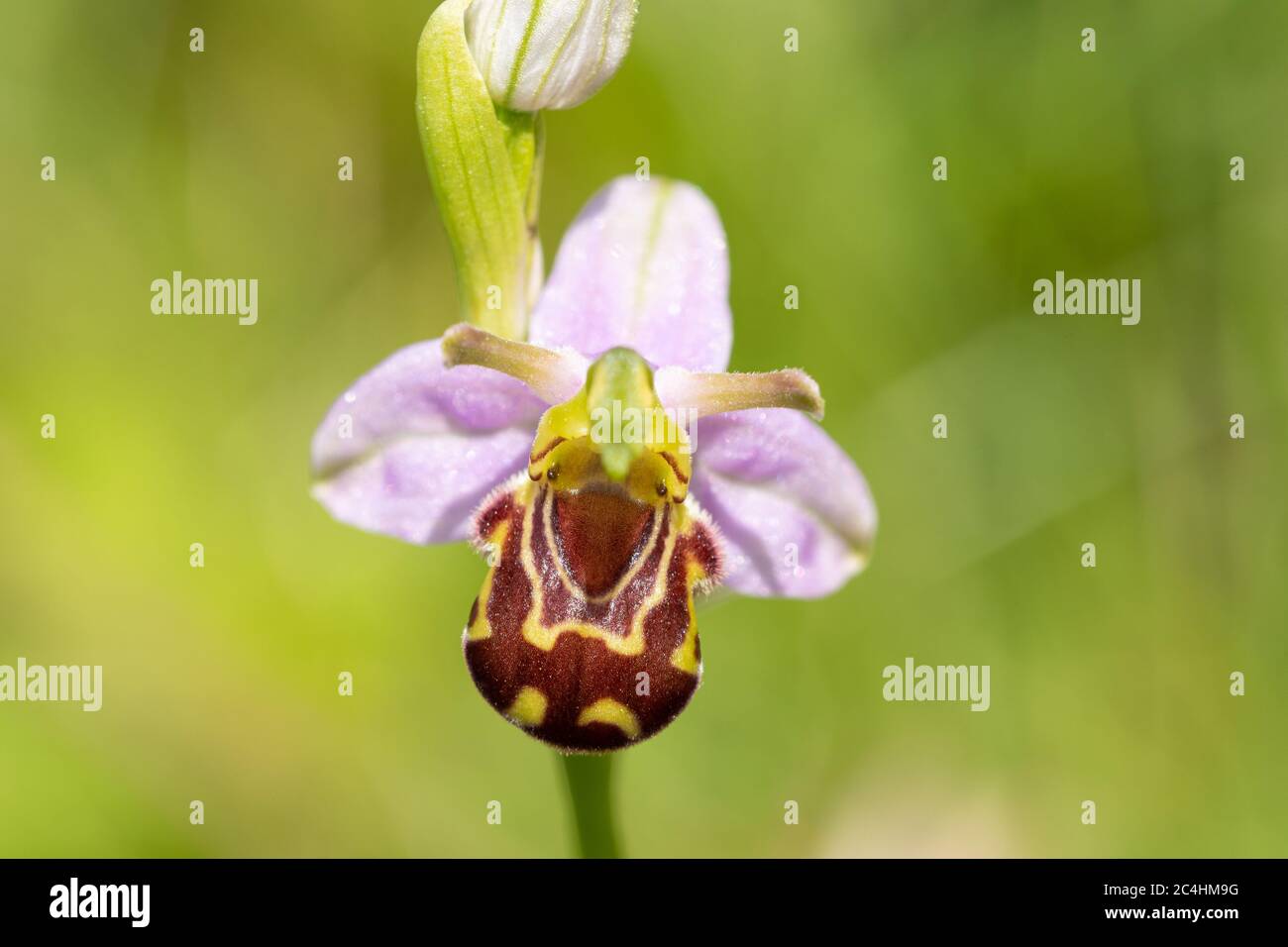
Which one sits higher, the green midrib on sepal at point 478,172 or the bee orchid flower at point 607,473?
the green midrib on sepal at point 478,172

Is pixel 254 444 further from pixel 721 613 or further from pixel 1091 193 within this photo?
pixel 1091 193

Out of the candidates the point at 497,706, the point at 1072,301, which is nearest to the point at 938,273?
the point at 1072,301
